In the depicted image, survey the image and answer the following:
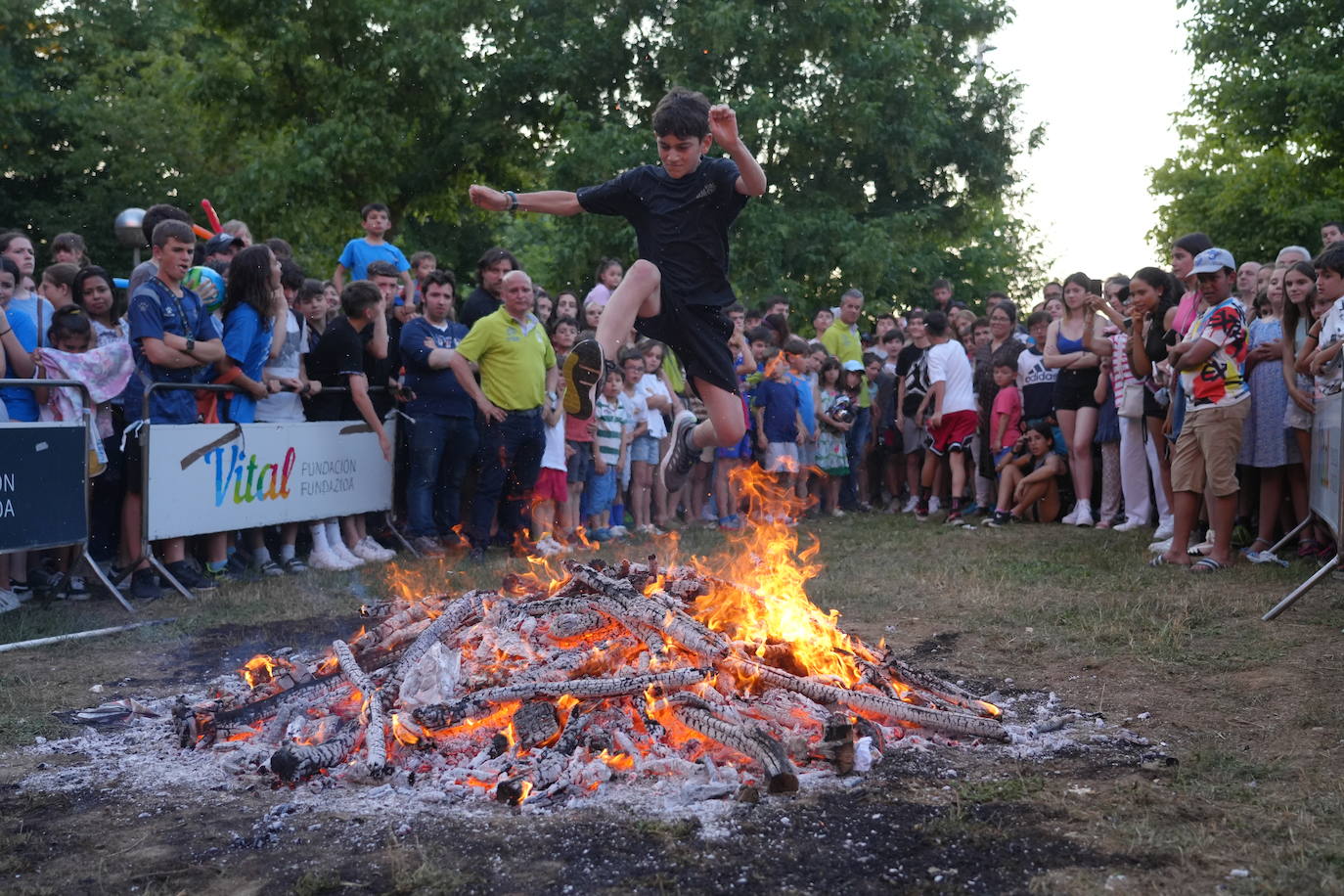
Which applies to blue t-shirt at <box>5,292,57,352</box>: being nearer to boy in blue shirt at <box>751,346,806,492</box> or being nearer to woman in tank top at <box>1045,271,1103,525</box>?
boy in blue shirt at <box>751,346,806,492</box>

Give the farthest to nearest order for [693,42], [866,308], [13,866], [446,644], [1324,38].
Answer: [1324,38] < [866,308] < [693,42] < [446,644] < [13,866]

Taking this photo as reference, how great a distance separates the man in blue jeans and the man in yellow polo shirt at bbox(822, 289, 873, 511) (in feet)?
18.4

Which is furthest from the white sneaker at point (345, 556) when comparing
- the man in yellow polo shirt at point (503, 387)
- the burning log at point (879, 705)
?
the burning log at point (879, 705)

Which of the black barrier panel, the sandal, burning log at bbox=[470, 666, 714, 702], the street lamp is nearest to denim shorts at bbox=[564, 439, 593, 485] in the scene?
the black barrier panel

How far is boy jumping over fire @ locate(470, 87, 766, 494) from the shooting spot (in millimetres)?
6477

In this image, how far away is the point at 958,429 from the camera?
44.7 ft

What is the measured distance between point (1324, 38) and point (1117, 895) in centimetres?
2981

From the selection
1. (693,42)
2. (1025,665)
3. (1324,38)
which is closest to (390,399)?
(1025,665)

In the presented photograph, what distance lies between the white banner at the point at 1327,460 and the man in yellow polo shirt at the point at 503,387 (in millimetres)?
5929

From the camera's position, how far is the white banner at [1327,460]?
7.15 metres

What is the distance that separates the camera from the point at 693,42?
22.2 metres

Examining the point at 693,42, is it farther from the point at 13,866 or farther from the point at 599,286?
the point at 13,866

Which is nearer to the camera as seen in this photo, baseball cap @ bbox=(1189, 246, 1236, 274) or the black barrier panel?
the black barrier panel

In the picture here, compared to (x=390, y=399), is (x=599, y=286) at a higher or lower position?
higher
